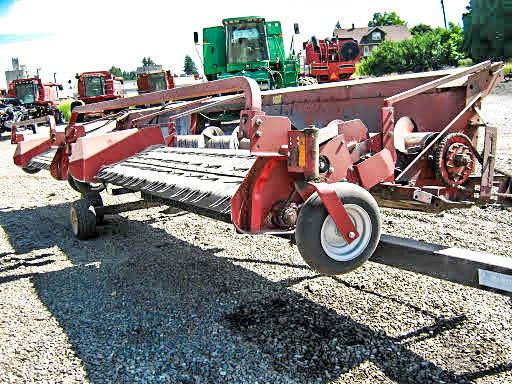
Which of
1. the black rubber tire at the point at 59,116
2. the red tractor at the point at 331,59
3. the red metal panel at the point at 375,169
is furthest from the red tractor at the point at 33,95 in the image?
the red metal panel at the point at 375,169

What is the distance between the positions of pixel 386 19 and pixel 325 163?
91970 mm

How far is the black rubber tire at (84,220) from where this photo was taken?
5.64 metres

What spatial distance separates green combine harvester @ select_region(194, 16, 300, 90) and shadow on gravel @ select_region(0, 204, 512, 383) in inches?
273

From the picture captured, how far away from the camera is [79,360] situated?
301 centimetres

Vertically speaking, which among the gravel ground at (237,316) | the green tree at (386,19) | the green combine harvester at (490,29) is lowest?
the gravel ground at (237,316)

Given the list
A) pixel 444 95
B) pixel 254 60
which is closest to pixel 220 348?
pixel 444 95

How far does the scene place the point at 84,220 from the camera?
5637 millimetres

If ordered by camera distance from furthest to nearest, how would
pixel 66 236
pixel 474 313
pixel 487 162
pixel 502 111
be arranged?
pixel 502 111
pixel 66 236
pixel 487 162
pixel 474 313

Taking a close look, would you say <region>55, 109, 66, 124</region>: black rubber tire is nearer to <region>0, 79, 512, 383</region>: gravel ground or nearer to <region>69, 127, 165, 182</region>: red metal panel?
<region>0, 79, 512, 383</region>: gravel ground

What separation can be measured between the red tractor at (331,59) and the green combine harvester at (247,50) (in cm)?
854

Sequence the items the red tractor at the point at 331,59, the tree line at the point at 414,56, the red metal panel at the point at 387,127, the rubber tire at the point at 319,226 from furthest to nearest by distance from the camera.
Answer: the tree line at the point at 414,56 → the red tractor at the point at 331,59 → the red metal panel at the point at 387,127 → the rubber tire at the point at 319,226

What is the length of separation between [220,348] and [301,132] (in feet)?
4.62

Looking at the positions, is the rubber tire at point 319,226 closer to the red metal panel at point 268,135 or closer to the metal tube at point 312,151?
the metal tube at point 312,151

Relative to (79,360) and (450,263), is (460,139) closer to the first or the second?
(450,263)
